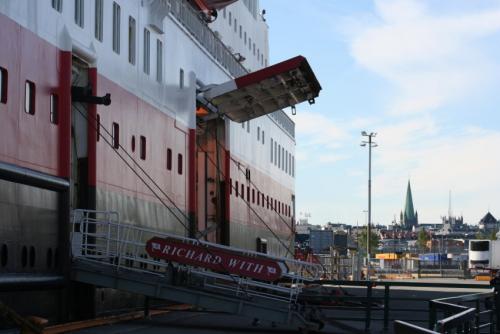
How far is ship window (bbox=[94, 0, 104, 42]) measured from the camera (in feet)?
57.7

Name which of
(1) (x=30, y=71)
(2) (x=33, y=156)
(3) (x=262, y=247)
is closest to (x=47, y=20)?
(1) (x=30, y=71)

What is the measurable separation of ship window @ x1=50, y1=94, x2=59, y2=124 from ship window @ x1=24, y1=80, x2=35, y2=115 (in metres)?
0.72

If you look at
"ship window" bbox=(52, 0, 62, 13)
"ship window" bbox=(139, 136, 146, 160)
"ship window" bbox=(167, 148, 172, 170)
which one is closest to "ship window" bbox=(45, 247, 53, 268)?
"ship window" bbox=(52, 0, 62, 13)

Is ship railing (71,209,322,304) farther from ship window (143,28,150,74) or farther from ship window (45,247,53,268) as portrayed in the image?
ship window (143,28,150,74)

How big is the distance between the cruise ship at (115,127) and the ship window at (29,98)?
2 centimetres

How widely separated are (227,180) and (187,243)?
12.8 meters

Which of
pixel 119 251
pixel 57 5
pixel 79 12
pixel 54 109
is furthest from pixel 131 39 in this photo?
pixel 119 251

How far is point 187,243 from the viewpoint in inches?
651

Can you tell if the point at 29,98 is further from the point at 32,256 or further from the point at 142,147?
the point at 142,147

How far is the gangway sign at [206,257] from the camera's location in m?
16.2

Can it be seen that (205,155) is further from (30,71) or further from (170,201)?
(30,71)

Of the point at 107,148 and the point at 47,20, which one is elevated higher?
the point at 47,20

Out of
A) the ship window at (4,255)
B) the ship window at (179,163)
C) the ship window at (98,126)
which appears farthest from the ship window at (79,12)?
the ship window at (179,163)

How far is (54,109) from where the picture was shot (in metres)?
15.6
